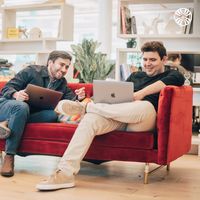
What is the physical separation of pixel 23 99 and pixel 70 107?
1.63ft

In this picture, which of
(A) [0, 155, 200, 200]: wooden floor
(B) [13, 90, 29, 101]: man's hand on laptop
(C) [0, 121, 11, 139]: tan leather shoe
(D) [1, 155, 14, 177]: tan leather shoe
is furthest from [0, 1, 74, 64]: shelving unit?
(D) [1, 155, 14, 177]: tan leather shoe

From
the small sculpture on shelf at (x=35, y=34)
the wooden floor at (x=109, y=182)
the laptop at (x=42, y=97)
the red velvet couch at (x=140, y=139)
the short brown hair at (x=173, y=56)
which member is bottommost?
the wooden floor at (x=109, y=182)

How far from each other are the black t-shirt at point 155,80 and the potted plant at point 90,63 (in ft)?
3.71

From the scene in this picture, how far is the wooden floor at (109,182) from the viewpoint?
8.33 ft

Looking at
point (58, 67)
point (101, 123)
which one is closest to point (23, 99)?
point (58, 67)

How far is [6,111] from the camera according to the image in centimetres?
318

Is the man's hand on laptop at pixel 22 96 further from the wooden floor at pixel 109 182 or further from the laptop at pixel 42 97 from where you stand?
the wooden floor at pixel 109 182

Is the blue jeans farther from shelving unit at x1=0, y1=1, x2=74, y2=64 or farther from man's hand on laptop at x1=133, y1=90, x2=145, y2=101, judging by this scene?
shelving unit at x1=0, y1=1, x2=74, y2=64

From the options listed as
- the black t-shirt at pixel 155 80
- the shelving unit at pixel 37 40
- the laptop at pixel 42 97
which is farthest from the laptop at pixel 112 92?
the shelving unit at pixel 37 40

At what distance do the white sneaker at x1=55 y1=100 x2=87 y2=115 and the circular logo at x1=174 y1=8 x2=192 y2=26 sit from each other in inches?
83.5

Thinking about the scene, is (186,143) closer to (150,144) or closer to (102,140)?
(150,144)

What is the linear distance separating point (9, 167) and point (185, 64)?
2.56 metres

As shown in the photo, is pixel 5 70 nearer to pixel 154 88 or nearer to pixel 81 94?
pixel 81 94

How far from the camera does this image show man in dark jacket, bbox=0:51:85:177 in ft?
10.1
